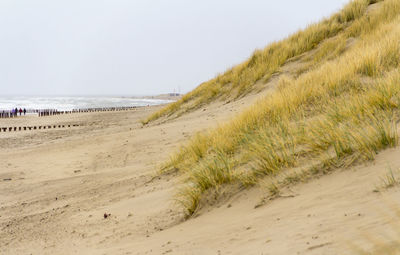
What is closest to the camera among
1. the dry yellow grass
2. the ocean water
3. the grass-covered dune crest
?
the dry yellow grass

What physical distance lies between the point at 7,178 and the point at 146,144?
3.07m

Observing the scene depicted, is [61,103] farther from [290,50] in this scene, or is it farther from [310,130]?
[310,130]

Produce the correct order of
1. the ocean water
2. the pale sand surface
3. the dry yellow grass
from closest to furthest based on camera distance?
the pale sand surface
the dry yellow grass
the ocean water

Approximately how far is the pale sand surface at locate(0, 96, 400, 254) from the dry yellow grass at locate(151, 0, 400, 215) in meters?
0.23

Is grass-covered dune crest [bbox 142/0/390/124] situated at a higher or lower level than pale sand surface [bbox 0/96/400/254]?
higher

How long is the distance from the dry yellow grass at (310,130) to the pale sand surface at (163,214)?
23cm

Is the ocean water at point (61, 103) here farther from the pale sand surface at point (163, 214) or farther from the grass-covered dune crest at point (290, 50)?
the pale sand surface at point (163, 214)

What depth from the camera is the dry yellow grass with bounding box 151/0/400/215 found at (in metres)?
3.15

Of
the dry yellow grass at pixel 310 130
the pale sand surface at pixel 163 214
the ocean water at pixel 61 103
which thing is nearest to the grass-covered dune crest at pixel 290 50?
the dry yellow grass at pixel 310 130

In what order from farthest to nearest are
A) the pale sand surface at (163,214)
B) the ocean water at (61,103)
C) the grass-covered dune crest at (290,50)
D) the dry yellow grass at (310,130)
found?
1. the ocean water at (61,103)
2. the grass-covered dune crest at (290,50)
3. the dry yellow grass at (310,130)
4. the pale sand surface at (163,214)

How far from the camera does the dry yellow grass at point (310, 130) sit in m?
3.15

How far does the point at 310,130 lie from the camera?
3953mm

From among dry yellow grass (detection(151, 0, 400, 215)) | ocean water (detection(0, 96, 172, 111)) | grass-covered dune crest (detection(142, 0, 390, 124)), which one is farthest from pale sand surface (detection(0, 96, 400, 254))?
ocean water (detection(0, 96, 172, 111))

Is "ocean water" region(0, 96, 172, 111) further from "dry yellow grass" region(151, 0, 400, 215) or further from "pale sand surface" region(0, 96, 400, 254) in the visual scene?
"dry yellow grass" region(151, 0, 400, 215)
